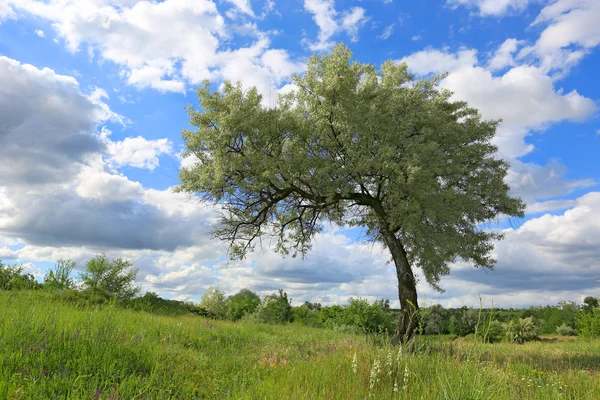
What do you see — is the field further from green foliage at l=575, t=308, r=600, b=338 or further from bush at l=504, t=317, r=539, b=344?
green foliage at l=575, t=308, r=600, b=338

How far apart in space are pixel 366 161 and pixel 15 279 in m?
20.3

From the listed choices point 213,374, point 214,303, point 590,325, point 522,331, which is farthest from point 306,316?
point 213,374

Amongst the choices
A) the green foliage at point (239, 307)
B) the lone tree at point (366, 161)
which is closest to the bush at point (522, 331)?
the lone tree at point (366, 161)

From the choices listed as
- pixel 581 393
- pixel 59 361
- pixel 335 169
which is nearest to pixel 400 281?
pixel 335 169

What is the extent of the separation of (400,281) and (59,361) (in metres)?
12.3

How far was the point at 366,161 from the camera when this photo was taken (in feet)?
48.5

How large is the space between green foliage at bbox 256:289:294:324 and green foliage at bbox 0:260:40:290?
1420 centimetres

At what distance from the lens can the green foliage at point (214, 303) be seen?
30.7m

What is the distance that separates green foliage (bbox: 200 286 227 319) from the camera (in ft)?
101

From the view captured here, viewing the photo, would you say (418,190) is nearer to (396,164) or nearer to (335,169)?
(396,164)

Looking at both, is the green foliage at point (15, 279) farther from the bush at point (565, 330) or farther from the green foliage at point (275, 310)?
the bush at point (565, 330)

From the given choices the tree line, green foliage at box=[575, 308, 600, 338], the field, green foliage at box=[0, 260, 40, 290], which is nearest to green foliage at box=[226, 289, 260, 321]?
the tree line

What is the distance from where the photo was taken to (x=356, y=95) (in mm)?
15914

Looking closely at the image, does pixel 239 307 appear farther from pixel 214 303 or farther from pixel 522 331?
pixel 522 331
